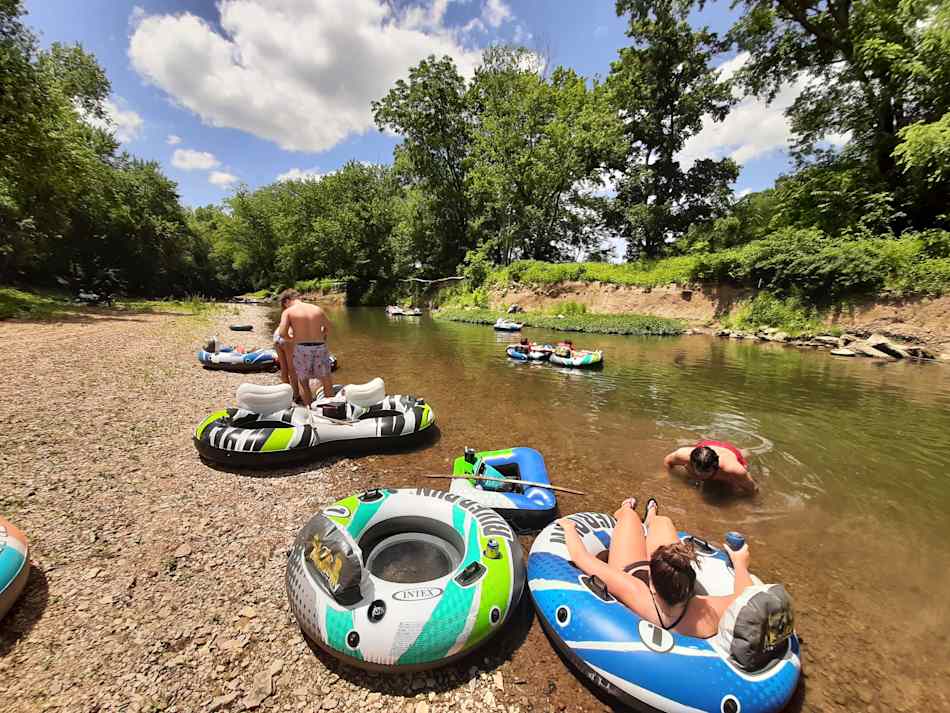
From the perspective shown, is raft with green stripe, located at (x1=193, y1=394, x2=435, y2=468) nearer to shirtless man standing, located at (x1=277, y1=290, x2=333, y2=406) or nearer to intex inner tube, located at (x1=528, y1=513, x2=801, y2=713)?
shirtless man standing, located at (x1=277, y1=290, x2=333, y2=406)

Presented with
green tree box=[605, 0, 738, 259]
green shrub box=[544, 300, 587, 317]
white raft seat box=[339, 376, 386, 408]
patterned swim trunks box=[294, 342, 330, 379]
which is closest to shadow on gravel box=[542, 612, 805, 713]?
white raft seat box=[339, 376, 386, 408]

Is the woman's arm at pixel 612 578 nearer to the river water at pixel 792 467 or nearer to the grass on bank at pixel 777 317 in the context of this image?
the river water at pixel 792 467

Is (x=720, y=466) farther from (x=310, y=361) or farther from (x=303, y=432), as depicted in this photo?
(x=310, y=361)

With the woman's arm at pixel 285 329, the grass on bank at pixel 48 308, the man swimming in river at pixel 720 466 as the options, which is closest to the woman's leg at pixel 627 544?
the man swimming in river at pixel 720 466

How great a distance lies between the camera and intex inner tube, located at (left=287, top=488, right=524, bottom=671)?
2.55m

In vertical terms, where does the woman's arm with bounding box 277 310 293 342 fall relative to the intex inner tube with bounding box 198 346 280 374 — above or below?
above

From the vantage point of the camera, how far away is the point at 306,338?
6.75m

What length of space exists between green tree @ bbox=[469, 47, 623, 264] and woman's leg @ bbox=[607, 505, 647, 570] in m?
31.3

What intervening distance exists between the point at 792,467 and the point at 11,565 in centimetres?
895

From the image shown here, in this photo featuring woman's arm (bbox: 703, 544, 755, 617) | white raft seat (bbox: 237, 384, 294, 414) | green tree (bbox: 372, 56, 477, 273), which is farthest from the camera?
green tree (bbox: 372, 56, 477, 273)

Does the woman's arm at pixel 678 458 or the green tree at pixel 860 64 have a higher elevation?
the green tree at pixel 860 64

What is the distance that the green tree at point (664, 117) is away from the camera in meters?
27.7

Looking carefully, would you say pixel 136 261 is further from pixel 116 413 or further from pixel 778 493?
pixel 778 493

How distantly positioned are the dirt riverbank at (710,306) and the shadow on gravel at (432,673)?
21316mm
